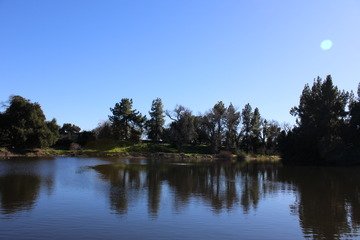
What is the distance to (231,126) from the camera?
109 meters

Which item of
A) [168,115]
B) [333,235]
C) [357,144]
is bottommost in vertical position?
[333,235]

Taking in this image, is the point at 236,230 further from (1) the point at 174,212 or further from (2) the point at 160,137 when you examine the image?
(2) the point at 160,137

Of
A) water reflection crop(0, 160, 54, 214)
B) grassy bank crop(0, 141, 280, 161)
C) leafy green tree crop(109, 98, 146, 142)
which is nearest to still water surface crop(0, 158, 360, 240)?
water reflection crop(0, 160, 54, 214)

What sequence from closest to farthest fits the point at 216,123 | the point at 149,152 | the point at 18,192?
the point at 18,192 → the point at 149,152 → the point at 216,123

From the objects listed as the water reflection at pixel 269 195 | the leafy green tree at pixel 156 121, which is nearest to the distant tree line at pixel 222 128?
the leafy green tree at pixel 156 121

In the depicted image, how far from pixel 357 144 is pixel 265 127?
41.7m

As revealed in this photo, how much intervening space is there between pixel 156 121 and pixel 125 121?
9.74 meters

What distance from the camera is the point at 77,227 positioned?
703 inches

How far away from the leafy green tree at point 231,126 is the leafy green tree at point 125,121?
864 inches

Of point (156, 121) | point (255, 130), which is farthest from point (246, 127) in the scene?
point (156, 121)

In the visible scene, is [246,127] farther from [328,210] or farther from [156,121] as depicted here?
[328,210]

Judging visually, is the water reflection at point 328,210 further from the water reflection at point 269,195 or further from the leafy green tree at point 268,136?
the leafy green tree at point 268,136

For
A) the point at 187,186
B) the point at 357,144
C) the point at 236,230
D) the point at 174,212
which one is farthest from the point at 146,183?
the point at 357,144

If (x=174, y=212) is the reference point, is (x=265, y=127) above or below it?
above
